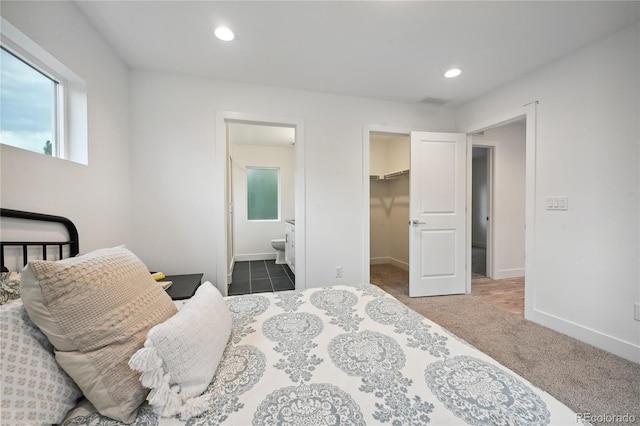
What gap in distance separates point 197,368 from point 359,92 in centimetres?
290

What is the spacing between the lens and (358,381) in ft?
2.61

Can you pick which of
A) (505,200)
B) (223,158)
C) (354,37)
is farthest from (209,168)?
(505,200)

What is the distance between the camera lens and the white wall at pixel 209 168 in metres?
2.35

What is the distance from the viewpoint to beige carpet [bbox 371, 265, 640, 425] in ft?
4.59

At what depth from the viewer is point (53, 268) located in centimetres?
67

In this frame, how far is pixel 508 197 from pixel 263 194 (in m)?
4.51

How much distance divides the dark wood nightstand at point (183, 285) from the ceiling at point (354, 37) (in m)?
1.99

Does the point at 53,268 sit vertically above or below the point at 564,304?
above

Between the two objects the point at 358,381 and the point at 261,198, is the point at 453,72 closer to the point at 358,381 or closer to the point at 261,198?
the point at 358,381

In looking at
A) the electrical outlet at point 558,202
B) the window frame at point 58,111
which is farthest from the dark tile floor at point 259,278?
the electrical outlet at point 558,202

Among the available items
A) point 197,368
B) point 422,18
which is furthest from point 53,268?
point 422,18

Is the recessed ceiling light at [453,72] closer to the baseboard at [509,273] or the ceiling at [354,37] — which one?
the ceiling at [354,37]

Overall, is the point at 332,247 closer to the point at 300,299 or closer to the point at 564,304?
the point at 300,299

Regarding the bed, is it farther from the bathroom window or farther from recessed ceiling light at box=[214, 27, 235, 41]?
the bathroom window
